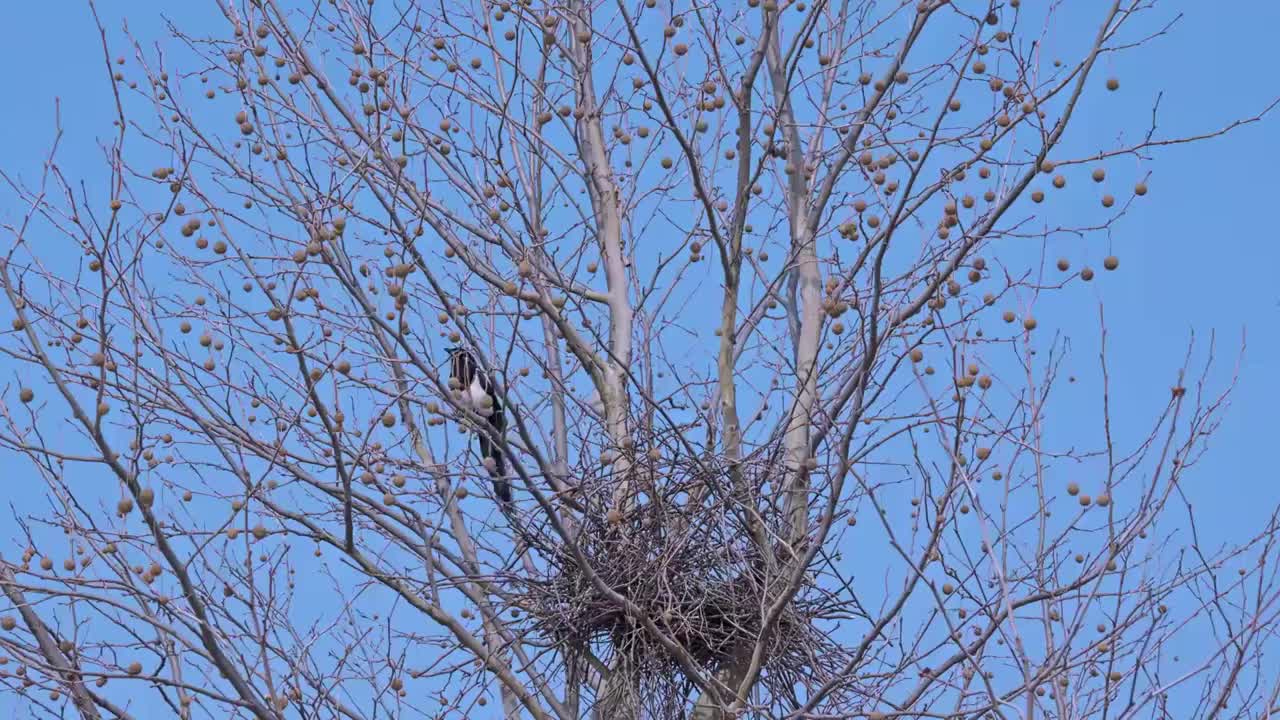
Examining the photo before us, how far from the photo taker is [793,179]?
261 inches

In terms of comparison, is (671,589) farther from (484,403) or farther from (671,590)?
(484,403)

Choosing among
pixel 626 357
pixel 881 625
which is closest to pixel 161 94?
pixel 626 357

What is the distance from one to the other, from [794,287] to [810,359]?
61 cm

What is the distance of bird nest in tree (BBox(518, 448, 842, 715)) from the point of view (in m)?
5.29

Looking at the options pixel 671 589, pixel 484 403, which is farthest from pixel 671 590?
pixel 484 403

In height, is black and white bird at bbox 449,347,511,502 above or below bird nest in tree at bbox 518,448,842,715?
above

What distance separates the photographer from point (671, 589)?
535cm

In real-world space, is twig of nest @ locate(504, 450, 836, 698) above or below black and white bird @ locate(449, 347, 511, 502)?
below

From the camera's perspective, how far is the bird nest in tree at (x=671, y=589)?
17.4ft

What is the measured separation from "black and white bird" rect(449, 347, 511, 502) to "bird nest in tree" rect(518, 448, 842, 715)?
14.4 inches

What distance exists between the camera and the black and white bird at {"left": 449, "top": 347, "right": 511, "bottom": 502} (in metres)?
5.04

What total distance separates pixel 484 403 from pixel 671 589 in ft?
3.24

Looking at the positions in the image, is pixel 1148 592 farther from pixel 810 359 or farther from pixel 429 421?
pixel 429 421

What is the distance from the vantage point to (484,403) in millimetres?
4891
